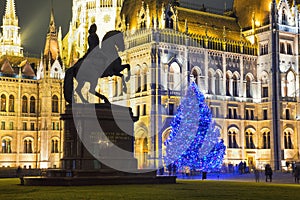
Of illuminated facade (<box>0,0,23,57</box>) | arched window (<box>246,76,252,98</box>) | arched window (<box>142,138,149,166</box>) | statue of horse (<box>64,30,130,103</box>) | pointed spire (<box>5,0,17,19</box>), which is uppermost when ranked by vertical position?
pointed spire (<box>5,0,17,19</box>)

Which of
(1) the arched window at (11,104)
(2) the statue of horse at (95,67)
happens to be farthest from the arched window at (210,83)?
(2) the statue of horse at (95,67)

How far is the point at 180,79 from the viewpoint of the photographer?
70625 mm

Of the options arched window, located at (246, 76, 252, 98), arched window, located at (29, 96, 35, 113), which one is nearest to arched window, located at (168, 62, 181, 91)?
arched window, located at (246, 76, 252, 98)

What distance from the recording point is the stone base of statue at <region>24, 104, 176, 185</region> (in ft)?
98.5

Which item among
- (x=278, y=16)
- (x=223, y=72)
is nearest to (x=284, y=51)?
(x=278, y=16)

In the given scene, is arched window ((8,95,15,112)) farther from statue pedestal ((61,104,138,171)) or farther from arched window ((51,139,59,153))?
statue pedestal ((61,104,138,171))

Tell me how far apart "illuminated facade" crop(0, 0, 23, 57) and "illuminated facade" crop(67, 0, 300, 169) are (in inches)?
1472

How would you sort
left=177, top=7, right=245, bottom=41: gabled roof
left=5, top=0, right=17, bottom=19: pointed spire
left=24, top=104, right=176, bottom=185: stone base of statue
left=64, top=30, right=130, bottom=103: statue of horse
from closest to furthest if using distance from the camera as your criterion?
left=24, top=104, right=176, bottom=185: stone base of statue → left=64, top=30, right=130, bottom=103: statue of horse → left=177, top=7, right=245, bottom=41: gabled roof → left=5, top=0, right=17, bottom=19: pointed spire

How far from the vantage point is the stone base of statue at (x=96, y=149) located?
98.5ft

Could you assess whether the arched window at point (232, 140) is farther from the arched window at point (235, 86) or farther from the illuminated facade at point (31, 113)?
the illuminated facade at point (31, 113)

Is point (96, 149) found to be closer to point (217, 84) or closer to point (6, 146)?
point (217, 84)

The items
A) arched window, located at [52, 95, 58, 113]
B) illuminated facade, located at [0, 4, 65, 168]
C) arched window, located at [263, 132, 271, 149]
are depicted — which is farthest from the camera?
arched window, located at [52, 95, 58, 113]

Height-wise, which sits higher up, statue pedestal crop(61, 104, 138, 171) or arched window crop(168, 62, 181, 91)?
arched window crop(168, 62, 181, 91)

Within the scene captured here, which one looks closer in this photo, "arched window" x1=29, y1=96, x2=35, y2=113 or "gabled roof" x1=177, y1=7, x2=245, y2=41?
"gabled roof" x1=177, y1=7, x2=245, y2=41
